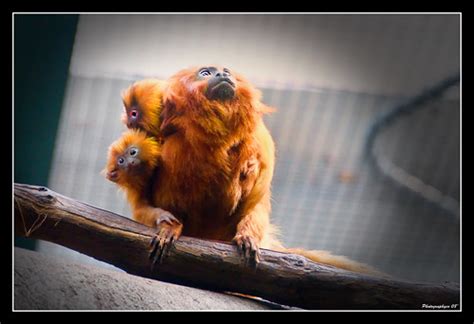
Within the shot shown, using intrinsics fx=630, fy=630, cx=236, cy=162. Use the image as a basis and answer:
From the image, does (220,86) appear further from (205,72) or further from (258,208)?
(258,208)

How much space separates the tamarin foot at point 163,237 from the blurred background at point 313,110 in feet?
0.55

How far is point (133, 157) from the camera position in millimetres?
2459

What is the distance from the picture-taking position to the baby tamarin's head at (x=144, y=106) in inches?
97.6

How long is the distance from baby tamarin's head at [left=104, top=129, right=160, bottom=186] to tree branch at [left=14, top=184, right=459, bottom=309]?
0.16 meters

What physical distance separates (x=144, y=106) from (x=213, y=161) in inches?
13.8

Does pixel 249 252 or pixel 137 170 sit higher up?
pixel 137 170

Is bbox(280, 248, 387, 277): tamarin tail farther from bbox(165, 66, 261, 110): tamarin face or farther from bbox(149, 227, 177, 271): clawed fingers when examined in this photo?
bbox(165, 66, 261, 110): tamarin face

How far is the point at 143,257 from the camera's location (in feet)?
7.91

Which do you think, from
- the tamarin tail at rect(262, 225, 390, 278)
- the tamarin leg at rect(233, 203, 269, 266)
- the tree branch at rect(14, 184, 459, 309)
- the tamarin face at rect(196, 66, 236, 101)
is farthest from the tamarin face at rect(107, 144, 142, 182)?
the tamarin tail at rect(262, 225, 390, 278)

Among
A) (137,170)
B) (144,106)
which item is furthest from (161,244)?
(144,106)

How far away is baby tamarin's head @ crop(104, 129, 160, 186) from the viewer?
246 centimetres

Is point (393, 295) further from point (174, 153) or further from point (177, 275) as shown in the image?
point (174, 153)

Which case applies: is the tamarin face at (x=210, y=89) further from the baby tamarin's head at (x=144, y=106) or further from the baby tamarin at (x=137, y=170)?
the baby tamarin at (x=137, y=170)
